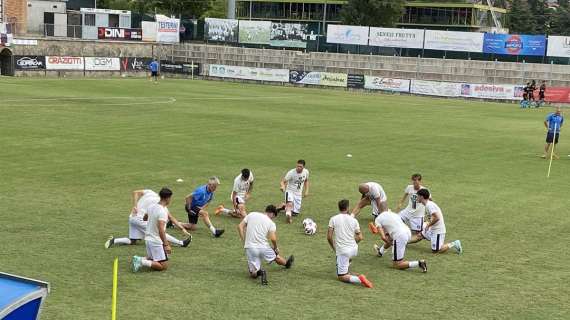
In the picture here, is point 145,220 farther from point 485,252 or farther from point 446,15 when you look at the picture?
point 446,15

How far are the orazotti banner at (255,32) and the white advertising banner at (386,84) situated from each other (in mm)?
13114

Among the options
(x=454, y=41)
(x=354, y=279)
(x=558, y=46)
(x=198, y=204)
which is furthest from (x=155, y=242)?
(x=454, y=41)

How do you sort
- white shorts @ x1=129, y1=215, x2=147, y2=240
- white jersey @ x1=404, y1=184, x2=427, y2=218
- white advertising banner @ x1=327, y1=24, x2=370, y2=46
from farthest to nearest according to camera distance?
white advertising banner @ x1=327, y1=24, x2=370, y2=46, white jersey @ x1=404, y1=184, x2=427, y2=218, white shorts @ x1=129, y1=215, x2=147, y2=240

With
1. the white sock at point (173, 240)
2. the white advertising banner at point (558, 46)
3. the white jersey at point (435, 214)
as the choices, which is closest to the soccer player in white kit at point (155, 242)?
the white sock at point (173, 240)

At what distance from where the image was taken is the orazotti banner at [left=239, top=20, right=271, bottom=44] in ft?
247

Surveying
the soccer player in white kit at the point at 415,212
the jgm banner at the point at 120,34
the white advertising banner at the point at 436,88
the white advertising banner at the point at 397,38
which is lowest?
the soccer player in white kit at the point at 415,212

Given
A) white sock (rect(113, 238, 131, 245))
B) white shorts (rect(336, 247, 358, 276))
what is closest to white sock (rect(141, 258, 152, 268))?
white sock (rect(113, 238, 131, 245))

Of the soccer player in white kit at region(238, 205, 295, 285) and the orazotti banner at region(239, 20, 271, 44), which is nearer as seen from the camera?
the soccer player in white kit at region(238, 205, 295, 285)

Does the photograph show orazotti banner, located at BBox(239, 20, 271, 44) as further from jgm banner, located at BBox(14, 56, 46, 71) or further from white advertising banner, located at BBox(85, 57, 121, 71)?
jgm banner, located at BBox(14, 56, 46, 71)

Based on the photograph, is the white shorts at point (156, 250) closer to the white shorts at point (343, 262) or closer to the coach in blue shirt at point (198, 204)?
the coach in blue shirt at point (198, 204)

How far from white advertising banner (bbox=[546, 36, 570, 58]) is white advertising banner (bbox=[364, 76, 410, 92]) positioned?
1279 cm

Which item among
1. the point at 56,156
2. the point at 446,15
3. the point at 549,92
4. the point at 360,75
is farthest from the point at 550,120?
the point at 446,15

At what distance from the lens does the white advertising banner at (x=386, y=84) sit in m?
66.2

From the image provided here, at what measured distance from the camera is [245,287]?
13133 mm
